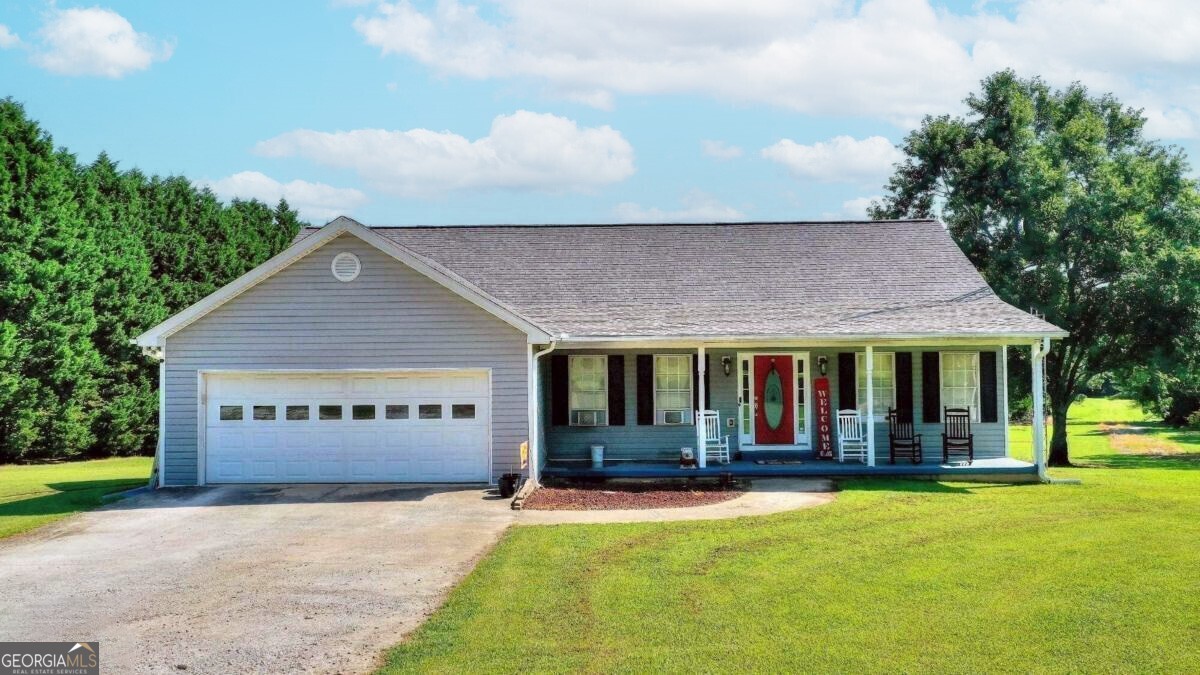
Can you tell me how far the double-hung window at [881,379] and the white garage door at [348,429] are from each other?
7336 millimetres

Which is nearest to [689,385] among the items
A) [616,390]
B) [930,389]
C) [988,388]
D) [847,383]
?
[616,390]

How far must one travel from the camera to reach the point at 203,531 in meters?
12.4

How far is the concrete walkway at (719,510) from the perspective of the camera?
13.0 m

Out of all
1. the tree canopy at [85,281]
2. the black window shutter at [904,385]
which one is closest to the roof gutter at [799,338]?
the black window shutter at [904,385]

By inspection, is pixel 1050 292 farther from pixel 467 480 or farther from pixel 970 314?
pixel 467 480

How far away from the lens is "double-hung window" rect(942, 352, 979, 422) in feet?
60.2

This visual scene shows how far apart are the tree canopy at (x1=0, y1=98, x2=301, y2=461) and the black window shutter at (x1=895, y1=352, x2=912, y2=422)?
1995 cm

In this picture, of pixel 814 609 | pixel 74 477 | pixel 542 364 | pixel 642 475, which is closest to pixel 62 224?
pixel 74 477

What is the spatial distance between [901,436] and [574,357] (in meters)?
6.24

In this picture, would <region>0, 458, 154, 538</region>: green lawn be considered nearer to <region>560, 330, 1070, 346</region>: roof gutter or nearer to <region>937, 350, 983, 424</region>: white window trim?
<region>560, 330, 1070, 346</region>: roof gutter

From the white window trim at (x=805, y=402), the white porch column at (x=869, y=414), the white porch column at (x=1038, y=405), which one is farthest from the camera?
the white window trim at (x=805, y=402)

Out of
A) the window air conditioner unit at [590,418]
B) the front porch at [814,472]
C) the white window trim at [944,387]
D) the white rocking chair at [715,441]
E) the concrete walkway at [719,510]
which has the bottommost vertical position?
the concrete walkway at [719,510]

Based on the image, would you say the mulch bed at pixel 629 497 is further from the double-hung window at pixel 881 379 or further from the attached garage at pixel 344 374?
the double-hung window at pixel 881 379

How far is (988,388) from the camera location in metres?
18.4
